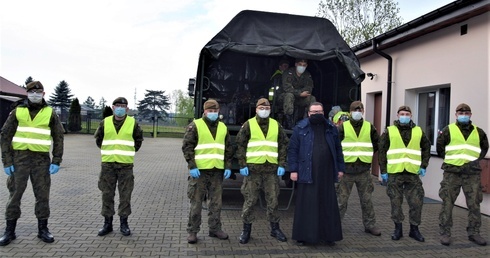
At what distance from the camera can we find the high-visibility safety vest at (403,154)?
532 centimetres

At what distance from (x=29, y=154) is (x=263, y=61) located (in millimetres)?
4535

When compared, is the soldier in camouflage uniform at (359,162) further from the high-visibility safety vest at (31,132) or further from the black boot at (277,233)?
the high-visibility safety vest at (31,132)

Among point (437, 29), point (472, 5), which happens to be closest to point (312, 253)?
point (472, 5)

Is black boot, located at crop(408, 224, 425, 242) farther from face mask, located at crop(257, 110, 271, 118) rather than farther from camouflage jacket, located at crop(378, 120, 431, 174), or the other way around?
face mask, located at crop(257, 110, 271, 118)

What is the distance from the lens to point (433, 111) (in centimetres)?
858

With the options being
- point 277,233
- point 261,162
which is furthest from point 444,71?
point 277,233

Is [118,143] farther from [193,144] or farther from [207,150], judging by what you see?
[207,150]

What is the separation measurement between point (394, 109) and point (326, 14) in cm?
1270

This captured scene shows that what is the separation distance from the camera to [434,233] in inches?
225

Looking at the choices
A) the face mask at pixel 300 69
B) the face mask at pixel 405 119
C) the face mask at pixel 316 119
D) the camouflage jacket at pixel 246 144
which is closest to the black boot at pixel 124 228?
the camouflage jacket at pixel 246 144

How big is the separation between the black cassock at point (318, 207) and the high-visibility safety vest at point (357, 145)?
1.99 feet

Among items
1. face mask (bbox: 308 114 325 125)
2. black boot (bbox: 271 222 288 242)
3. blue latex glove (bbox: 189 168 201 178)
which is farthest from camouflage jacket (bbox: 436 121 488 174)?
blue latex glove (bbox: 189 168 201 178)

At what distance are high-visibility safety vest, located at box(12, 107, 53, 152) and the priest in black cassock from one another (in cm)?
313

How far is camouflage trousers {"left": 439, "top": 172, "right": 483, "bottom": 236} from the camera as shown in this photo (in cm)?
522
